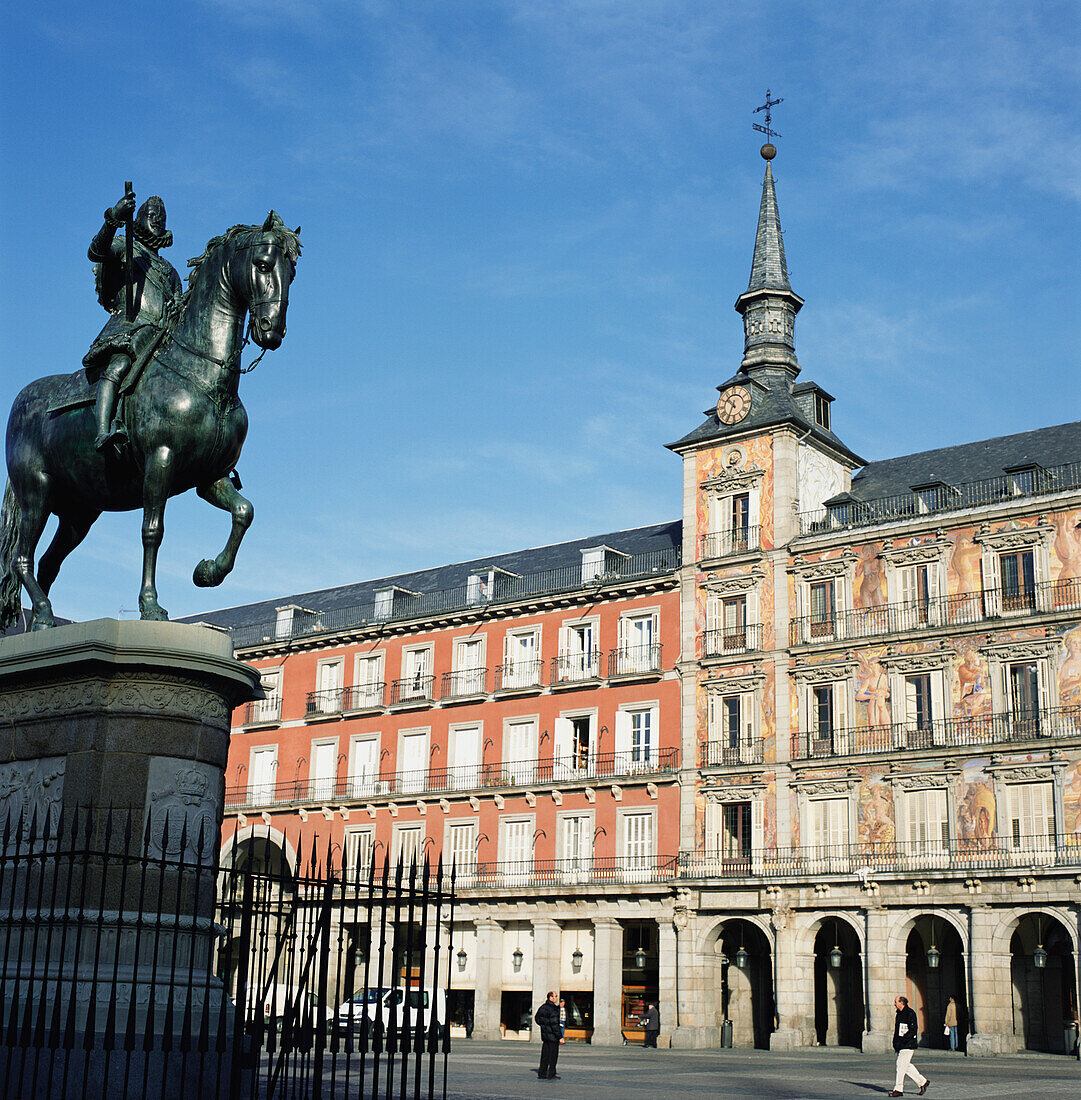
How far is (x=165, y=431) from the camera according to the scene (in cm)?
1095

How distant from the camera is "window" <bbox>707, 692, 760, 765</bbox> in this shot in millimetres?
45688

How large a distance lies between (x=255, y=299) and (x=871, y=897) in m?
35.6

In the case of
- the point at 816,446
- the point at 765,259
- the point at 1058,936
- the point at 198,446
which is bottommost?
the point at 1058,936

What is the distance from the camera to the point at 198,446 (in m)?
11.1

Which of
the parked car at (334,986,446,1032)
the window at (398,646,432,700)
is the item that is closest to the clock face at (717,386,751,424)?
the window at (398,646,432,700)

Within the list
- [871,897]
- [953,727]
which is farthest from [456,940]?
[953,727]

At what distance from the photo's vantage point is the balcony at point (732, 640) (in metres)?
46.4

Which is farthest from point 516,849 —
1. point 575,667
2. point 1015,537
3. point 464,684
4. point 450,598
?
point 1015,537

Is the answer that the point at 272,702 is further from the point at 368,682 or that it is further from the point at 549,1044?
the point at 549,1044

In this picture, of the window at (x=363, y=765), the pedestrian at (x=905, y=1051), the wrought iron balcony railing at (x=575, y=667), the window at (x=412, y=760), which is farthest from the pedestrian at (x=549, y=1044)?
the window at (x=363, y=765)

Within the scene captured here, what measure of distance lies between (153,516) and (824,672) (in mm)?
36164

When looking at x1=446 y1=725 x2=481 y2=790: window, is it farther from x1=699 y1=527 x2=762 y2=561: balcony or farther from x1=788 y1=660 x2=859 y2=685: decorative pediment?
x1=788 y1=660 x2=859 y2=685: decorative pediment

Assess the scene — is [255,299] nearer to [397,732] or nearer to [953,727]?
[953,727]

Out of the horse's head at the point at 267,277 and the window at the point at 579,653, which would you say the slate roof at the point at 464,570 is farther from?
the horse's head at the point at 267,277
